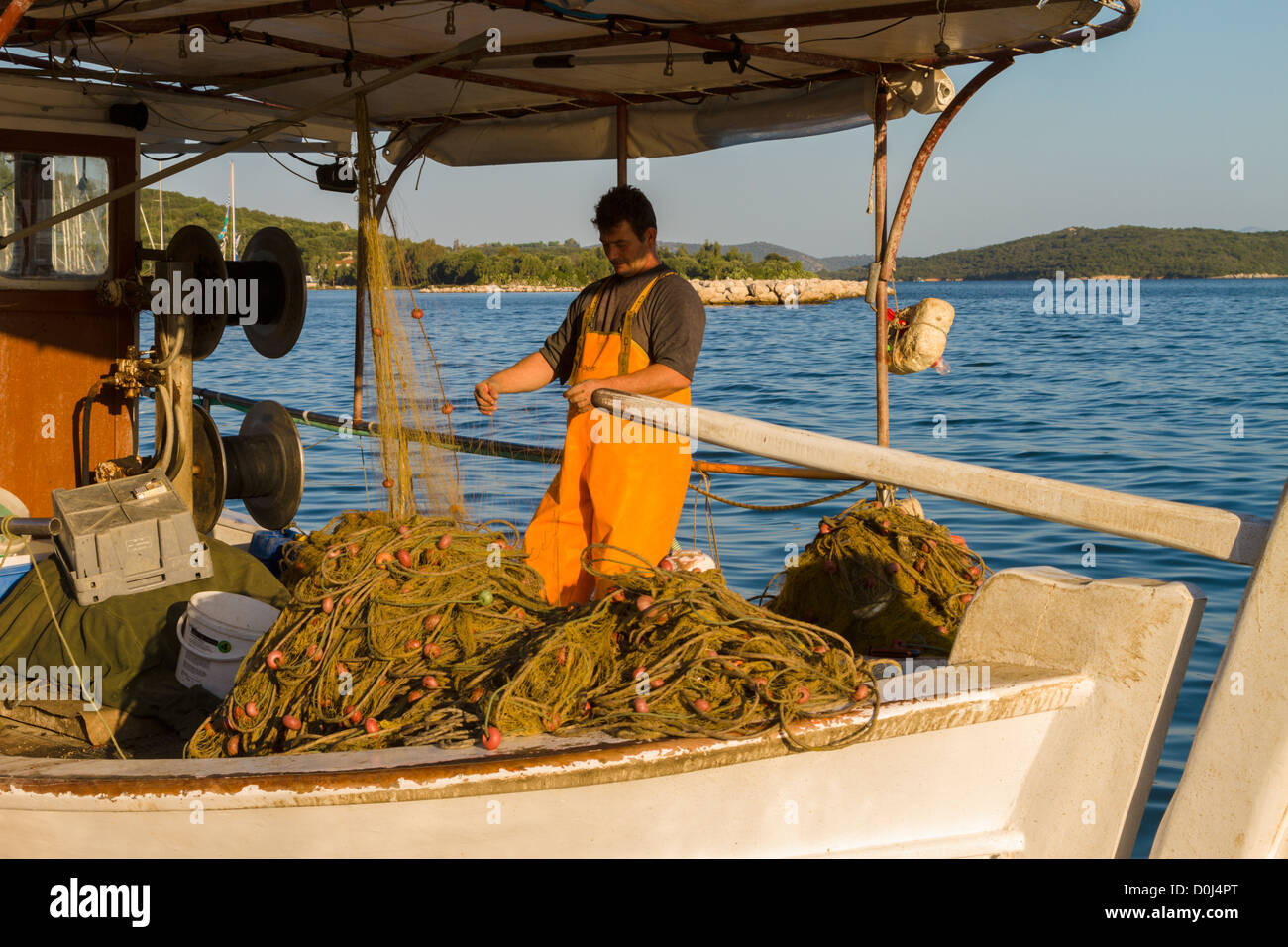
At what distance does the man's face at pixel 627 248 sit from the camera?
457 centimetres

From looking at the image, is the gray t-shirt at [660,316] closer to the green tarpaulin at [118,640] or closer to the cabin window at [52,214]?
the green tarpaulin at [118,640]

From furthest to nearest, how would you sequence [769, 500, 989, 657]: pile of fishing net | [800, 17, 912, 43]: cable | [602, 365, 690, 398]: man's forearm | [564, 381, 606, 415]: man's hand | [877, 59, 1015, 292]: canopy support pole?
1. [877, 59, 1015, 292]: canopy support pole
2. [800, 17, 912, 43]: cable
3. [769, 500, 989, 657]: pile of fishing net
4. [602, 365, 690, 398]: man's forearm
5. [564, 381, 606, 415]: man's hand

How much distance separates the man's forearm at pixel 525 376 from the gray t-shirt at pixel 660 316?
5 centimetres

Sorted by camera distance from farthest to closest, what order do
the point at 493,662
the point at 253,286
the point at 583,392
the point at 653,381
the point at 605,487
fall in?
1. the point at 253,286
2. the point at 605,487
3. the point at 653,381
4. the point at 583,392
5. the point at 493,662

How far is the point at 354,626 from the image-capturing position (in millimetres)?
3541

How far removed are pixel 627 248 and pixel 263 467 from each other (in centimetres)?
262

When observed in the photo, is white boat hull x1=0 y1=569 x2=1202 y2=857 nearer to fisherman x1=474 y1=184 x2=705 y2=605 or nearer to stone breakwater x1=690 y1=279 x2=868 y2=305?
fisherman x1=474 y1=184 x2=705 y2=605

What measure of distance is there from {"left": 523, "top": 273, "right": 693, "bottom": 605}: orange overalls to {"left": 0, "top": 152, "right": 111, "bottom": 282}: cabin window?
3013mm

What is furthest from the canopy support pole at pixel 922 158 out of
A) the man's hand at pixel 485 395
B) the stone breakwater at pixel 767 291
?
the stone breakwater at pixel 767 291

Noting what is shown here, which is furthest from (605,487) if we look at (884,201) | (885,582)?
(884,201)

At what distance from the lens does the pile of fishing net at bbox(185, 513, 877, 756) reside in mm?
3273

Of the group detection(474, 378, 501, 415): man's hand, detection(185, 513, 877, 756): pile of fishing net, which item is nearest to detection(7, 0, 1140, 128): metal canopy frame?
detection(474, 378, 501, 415): man's hand

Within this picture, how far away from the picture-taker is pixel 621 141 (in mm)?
6863

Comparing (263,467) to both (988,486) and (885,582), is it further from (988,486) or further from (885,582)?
(988,486)
